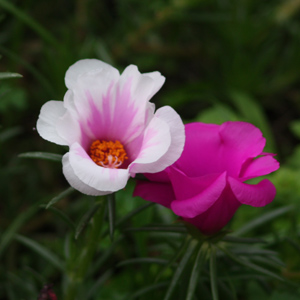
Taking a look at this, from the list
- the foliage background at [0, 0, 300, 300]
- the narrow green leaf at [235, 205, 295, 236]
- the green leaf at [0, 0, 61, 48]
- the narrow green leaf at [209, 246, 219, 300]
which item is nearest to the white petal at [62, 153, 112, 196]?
the narrow green leaf at [209, 246, 219, 300]

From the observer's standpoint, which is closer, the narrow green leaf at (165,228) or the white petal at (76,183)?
the white petal at (76,183)

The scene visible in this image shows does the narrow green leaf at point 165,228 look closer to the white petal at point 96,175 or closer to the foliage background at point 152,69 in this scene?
the white petal at point 96,175

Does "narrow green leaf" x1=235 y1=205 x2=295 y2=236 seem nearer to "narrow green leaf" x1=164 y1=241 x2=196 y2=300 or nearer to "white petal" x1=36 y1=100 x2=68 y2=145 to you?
"narrow green leaf" x1=164 y1=241 x2=196 y2=300

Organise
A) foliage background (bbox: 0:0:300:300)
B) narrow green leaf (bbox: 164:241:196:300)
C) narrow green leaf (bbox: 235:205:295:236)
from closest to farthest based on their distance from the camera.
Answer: narrow green leaf (bbox: 164:241:196:300) → narrow green leaf (bbox: 235:205:295:236) → foliage background (bbox: 0:0:300:300)

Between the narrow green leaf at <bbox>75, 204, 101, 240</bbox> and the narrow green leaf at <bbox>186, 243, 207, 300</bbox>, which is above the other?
the narrow green leaf at <bbox>75, 204, 101, 240</bbox>

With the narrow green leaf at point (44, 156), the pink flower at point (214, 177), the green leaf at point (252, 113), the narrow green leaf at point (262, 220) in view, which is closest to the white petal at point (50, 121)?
the narrow green leaf at point (44, 156)

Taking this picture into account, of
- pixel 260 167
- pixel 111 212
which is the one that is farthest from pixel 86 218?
pixel 260 167

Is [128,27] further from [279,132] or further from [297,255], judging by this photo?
[297,255]
